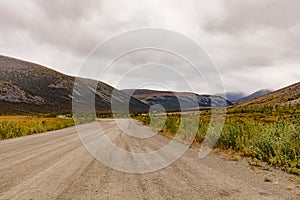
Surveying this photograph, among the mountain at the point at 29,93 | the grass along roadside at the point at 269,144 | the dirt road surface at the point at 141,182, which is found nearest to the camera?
the dirt road surface at the point at 141,182

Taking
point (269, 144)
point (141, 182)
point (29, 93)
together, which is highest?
point (29, 93)

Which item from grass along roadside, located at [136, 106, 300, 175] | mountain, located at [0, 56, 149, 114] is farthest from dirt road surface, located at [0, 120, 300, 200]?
mountain, located at [0, 56, 149, 114]

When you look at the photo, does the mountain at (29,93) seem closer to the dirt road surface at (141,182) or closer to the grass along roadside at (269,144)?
the grass along roadside at (269,144)

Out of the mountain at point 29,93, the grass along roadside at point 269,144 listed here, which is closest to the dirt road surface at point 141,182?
the grass along roadside at point 269,144

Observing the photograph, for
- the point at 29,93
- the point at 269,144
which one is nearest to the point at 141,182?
the point at 269,144

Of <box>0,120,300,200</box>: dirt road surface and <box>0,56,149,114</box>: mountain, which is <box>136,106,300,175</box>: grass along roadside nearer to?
<box>0,120,300,200</box>: dirt road surface

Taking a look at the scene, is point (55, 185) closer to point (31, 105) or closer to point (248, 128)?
point (248, 128)

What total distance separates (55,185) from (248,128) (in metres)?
10.9

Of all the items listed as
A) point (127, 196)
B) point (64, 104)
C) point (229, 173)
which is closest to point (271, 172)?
point (229, 173)

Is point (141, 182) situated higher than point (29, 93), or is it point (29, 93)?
point (29, 93)

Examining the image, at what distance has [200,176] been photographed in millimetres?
7723

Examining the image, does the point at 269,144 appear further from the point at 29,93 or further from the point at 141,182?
the point at 29,93

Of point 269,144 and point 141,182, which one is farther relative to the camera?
point 269,144

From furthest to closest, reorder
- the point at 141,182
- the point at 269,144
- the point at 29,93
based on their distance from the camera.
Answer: the point at 29,93
the point at 269,144
the point at 141,182
